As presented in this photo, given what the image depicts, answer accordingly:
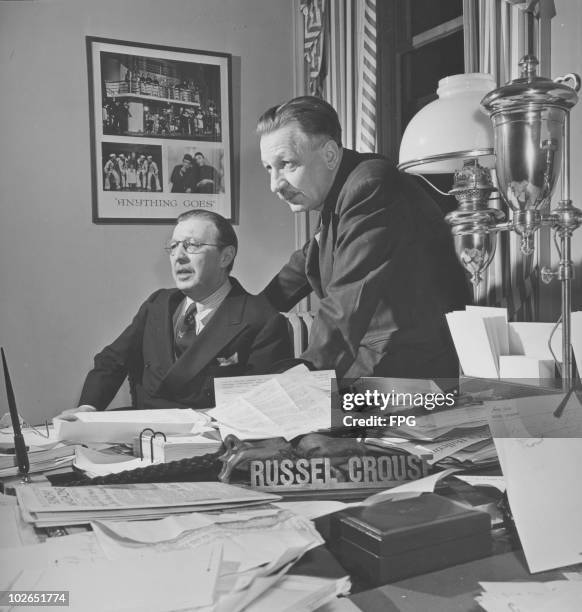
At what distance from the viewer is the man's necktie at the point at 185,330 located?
50.2 inches

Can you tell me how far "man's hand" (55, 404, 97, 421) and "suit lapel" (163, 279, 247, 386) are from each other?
150 millimetres

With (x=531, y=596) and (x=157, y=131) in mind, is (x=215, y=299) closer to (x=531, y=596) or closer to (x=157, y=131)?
(x=157, y=131)

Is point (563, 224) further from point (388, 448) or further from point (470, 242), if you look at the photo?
point (388, 448)

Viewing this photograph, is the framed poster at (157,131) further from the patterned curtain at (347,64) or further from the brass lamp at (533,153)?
the brass lamp at (533,153)

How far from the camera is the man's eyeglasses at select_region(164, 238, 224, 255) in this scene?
123 centimetres

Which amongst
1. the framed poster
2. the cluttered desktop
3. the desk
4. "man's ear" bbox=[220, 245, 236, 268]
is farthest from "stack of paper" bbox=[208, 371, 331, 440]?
the desk

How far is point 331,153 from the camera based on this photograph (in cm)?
130

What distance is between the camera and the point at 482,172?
1227 millimetres

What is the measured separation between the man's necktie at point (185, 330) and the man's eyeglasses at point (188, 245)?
106 mm

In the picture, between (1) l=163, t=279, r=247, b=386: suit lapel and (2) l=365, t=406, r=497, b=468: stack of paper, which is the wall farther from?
(2) l=365, t=406, r=497, b=468: stack of paper

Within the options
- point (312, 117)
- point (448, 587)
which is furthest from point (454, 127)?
point (448, 587)

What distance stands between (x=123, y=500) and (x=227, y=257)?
60 centimetres

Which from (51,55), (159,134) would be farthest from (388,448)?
(51,55)

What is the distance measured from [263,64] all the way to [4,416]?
81cm
